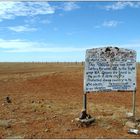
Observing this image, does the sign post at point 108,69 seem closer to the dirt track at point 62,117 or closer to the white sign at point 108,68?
the white sign at point 108,68

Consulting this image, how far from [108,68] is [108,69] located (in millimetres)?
32

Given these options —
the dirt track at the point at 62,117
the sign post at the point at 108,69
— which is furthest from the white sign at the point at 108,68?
the dirt track at the point at 62,117

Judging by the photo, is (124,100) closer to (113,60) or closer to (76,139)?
(113,60)

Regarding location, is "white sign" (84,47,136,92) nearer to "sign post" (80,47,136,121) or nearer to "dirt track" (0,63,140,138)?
"sign post" (80,47,136,121)

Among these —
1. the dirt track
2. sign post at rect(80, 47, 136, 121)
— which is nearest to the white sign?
sign post at rect(80, 47, 136, 121)

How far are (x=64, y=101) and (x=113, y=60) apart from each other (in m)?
4.89

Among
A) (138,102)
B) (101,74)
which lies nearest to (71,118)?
(101,74)

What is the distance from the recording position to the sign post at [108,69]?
37.3 feet

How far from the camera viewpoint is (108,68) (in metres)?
11.4

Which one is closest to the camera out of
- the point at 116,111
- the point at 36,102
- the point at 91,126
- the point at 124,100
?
the point at 91,126

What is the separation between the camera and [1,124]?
35.3 ft

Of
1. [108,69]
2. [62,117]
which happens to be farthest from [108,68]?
[62,117]

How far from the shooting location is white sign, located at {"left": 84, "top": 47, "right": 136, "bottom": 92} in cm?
1136

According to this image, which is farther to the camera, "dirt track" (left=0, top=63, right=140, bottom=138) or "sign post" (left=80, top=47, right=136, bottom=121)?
"sign post" (left=80, top=47, right=136, bottom=121)
